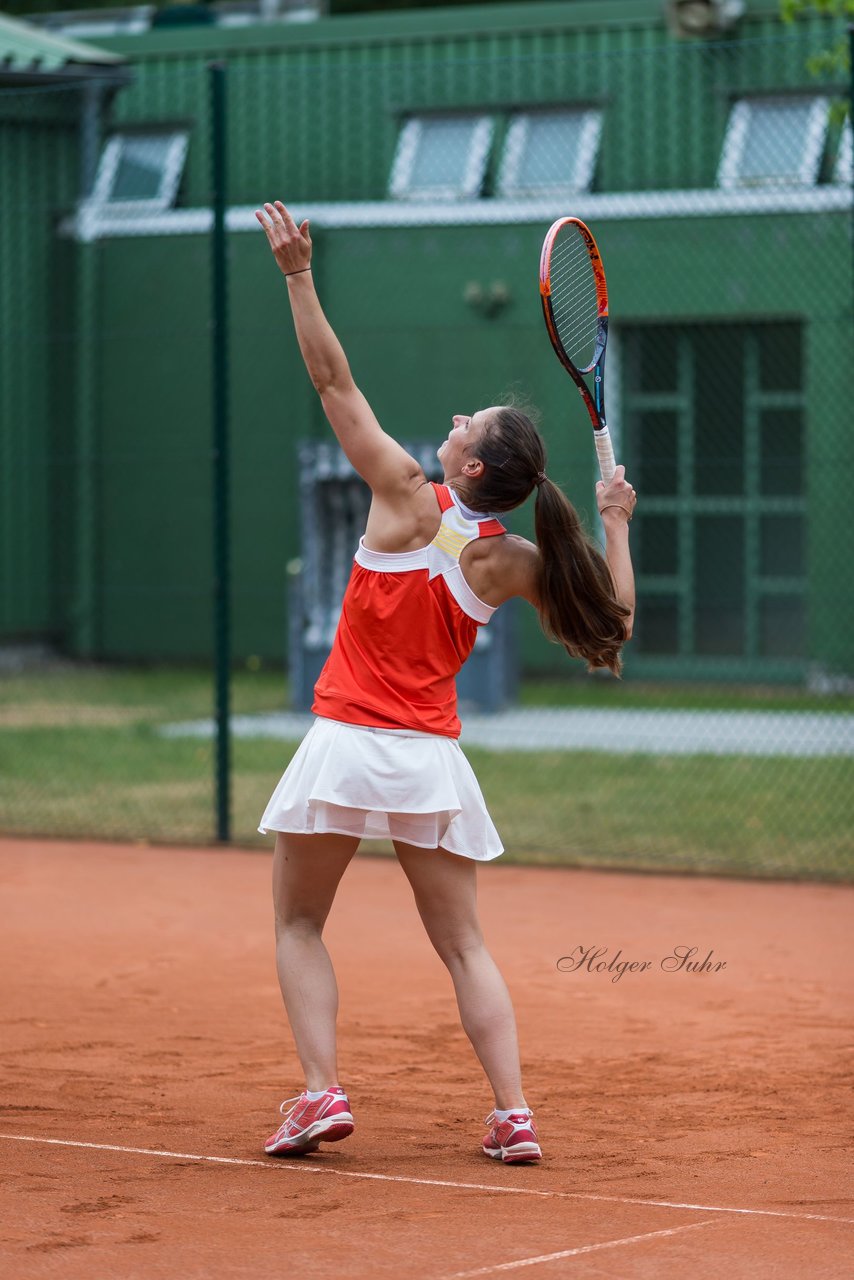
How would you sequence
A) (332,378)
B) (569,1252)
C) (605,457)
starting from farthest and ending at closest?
(605,457) < (332,378) < (569,1252)

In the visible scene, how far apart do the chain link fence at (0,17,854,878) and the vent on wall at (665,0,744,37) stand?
1.31 ft

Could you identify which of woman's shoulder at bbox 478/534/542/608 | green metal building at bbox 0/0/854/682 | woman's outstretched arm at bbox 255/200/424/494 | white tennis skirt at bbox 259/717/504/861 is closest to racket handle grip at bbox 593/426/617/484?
woman's shoulder at bbox 478/534/542/608

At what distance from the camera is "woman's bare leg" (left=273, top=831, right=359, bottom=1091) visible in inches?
172

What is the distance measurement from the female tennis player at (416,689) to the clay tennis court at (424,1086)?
30 centimetres

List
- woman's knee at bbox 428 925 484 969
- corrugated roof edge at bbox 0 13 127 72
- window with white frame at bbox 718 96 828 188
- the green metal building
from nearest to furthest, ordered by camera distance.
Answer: woman's knee at bbox 428 925 484 969 → window with white frame at bbox 718 96 828 188 → the green metal building → corrugated roof edge at bbox 0 13 127 72

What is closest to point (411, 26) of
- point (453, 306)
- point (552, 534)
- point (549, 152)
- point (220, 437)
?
point (453, 306)

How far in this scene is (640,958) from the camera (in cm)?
678

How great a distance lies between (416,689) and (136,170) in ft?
41.7

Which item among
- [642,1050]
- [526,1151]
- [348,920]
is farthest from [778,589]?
[526,1151]

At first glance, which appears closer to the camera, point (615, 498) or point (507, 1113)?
point (507, 1113)

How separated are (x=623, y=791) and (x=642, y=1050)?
17.1 ft

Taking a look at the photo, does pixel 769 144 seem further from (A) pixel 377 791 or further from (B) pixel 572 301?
(A) pixel 377 791

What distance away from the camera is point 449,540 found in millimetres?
4340

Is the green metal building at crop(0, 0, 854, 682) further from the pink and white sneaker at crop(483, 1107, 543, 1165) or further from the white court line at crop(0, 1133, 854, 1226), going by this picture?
the white court line at crop(0, 1133, 854, 1226)
